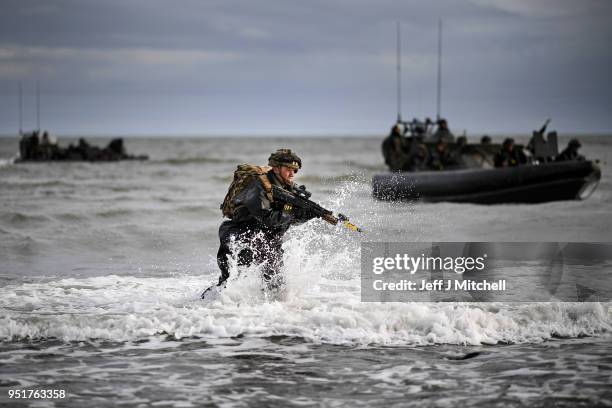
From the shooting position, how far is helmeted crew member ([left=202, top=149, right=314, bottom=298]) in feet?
23.8

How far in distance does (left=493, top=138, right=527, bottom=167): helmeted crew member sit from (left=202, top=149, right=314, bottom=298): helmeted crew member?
15181 millimetres

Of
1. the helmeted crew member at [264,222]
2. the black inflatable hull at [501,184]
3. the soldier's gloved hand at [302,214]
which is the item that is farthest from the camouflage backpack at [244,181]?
the black inflatable hull at [501,184]

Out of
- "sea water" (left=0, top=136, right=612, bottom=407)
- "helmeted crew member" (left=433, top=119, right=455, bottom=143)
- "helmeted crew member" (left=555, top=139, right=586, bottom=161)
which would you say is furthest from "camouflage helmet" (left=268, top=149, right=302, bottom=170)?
"helmeted crew member" (left=433, top=119, right=455, bottom=143)

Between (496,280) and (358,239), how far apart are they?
483cm

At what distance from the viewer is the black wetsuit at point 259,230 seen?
23.8 ft

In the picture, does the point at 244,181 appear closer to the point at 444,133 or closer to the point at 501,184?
the point at 501,184

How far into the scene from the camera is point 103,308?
25.1 feet

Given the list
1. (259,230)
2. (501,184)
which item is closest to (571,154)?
(501,184)

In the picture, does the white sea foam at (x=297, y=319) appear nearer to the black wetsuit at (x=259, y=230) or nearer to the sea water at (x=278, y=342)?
the sea water at (x=278, y=342)

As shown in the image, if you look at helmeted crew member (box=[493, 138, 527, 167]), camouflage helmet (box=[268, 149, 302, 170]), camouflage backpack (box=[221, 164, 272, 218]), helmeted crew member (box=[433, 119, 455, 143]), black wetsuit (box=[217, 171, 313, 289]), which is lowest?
black wetsuit (box=[217, 171, 313, 289])

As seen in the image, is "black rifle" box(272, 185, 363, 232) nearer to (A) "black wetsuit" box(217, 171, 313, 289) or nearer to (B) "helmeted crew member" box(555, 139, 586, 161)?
(A) "black wetsuit" box(217, 171, 313, 289)

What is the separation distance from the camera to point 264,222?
7305 millimetres

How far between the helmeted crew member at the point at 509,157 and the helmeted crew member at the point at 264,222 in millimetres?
15181

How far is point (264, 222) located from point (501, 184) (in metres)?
15.2
